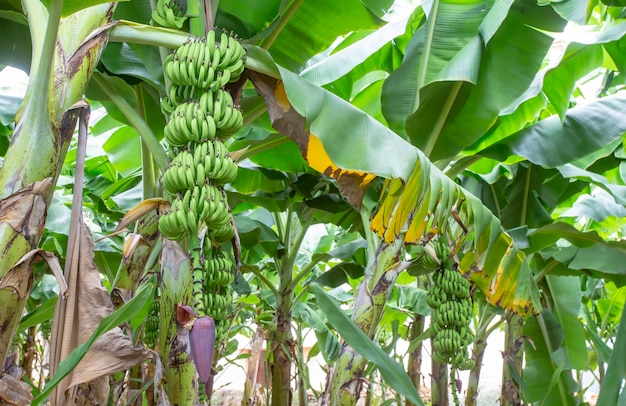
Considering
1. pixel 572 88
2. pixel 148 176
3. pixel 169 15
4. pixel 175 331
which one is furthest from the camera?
pixel 572 88

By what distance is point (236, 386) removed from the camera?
10.0 m

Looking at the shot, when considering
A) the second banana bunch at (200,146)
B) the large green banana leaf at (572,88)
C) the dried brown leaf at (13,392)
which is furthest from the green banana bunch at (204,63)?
the large green banana leaf at (572,88)

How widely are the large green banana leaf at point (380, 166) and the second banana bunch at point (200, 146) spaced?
0.17 meters

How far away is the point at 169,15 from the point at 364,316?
4.16ft

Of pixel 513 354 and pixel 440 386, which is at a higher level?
pixel 513 354

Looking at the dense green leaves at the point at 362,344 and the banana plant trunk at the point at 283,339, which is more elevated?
the banana plant trunk at the point at 283,339

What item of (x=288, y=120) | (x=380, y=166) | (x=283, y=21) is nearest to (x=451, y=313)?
(x=380, y=166)

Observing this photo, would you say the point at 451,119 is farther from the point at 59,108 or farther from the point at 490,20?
the point at 59,108

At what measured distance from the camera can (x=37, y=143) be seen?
1.31 metres

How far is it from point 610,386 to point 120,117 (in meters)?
2.00

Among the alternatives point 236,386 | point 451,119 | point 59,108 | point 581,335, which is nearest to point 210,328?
point 59,108

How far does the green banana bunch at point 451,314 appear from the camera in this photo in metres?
2.28

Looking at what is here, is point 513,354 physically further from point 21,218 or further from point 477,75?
point 21,218

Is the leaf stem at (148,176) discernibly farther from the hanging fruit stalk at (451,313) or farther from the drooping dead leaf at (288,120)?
the hanging fruit stalk at (451,313)
